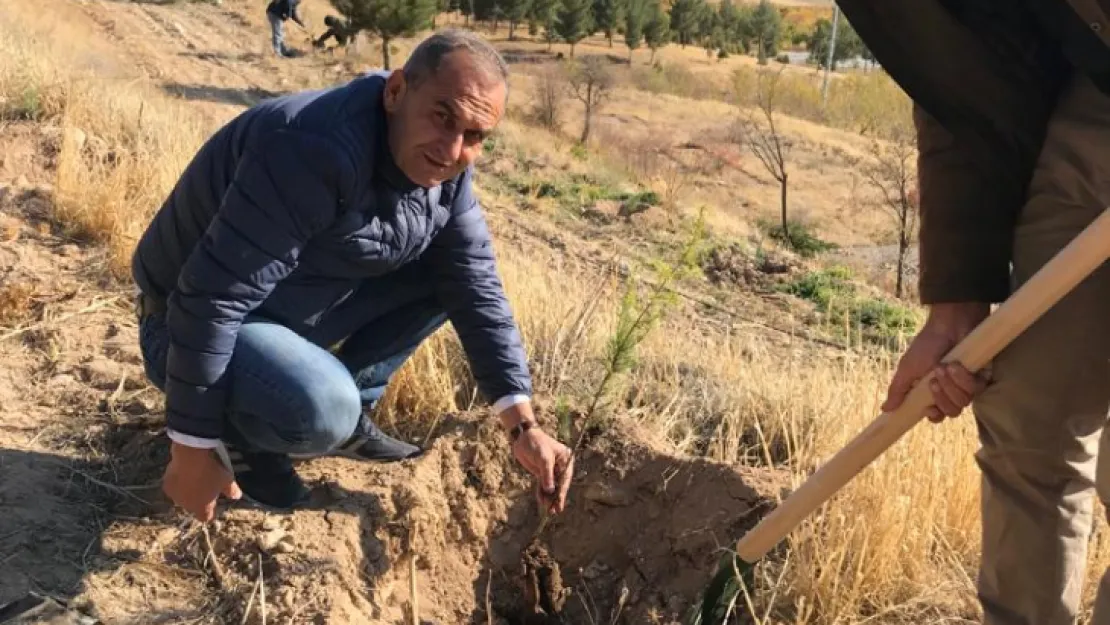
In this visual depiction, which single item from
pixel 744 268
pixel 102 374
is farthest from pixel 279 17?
pixel 102 374

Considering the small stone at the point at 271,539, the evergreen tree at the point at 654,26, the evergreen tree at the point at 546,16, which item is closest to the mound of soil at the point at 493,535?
the small stone at the point at 271,539

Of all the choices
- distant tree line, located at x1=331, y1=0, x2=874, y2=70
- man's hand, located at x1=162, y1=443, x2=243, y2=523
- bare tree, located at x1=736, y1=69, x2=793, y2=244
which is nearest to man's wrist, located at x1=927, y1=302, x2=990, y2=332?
man's hand, located at x1=162, y1=443, x2=243, y2=523

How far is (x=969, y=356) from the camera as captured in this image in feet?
5.59

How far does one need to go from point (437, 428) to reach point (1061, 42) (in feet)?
6.54

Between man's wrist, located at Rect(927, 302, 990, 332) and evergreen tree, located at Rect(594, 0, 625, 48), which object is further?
evergreen tree, located at Rect(594, 0, 625, 48)

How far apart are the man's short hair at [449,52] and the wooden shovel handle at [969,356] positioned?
3.52 feet

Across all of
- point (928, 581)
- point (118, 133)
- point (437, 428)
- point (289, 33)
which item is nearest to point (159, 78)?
point (289, 33)

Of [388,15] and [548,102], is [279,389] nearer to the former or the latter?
[388,15]

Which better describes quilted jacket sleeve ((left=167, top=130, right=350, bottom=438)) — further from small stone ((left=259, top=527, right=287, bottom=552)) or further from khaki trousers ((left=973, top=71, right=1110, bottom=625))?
khaki trousers ((left=973, top=71, right=1110, bottom=625))

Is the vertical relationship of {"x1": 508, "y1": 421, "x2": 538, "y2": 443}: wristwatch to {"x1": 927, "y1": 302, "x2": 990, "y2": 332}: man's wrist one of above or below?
below

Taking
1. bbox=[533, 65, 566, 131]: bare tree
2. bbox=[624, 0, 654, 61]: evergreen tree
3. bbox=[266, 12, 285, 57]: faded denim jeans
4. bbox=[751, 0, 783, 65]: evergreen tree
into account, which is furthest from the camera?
bbox=[751, 0, 783, 65]: evergreen tree

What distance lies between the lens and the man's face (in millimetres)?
1981

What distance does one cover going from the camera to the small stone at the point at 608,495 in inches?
105

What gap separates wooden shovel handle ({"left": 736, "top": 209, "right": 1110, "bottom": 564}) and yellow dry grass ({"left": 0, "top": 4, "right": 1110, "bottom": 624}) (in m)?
0.20
